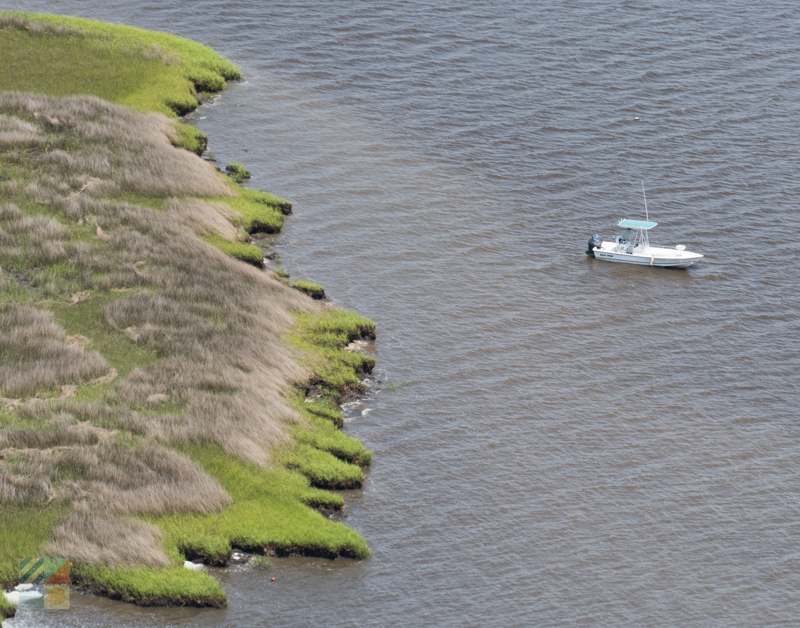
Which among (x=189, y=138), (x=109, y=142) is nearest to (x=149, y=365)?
(x=109, y=142)

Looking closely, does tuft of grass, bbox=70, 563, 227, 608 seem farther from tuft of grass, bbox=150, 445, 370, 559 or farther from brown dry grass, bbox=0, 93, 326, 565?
tuft of grass, bbox=150, 445, 370, 559

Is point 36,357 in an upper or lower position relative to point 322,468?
upper

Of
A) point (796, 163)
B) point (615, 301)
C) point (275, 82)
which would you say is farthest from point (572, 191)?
point (275, 82)

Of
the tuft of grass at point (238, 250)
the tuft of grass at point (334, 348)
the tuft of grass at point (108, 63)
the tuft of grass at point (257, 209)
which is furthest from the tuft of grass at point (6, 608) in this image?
the tuft of grass at point (108, 63)

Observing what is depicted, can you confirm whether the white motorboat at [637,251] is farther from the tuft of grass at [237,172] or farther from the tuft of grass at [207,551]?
the tuft of grass at [207,551]

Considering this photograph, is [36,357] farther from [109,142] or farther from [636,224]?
[636,224]

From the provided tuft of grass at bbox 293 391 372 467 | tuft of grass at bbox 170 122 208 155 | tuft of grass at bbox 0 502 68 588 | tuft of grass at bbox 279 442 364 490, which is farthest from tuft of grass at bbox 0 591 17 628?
tuft of grass at bbox 170 122 208 155
